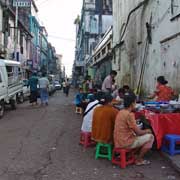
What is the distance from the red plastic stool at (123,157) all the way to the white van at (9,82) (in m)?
8.38

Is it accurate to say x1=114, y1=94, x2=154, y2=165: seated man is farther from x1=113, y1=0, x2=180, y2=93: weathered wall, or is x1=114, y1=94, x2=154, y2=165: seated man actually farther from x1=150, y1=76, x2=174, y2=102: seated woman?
x1=113, y1=0, x2=180, y2=93: weathered wall

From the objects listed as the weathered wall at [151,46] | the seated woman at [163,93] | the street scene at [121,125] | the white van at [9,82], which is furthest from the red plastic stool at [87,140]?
the white van at [9,82]

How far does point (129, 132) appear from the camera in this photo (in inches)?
287

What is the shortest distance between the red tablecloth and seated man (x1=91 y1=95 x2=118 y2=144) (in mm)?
881

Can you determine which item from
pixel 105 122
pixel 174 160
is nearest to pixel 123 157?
pixel 105 122

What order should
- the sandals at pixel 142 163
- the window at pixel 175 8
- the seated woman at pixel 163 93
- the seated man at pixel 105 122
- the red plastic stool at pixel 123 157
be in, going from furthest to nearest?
the window at pixel 175 8, the seated woman at pixel 163 93, the seated man at pixel 105 122, the sandals at pixel 142 163, the red plastic stool at pixel 123 157

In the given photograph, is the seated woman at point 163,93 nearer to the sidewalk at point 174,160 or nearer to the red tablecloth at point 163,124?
the red tablecloth at point 163,124

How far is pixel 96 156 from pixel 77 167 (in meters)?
0.78

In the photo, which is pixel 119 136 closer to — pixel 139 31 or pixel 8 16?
pixel 139 31

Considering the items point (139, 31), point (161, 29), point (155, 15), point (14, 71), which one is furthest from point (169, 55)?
point (14, 71)

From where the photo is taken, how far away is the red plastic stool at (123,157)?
7.31 metres

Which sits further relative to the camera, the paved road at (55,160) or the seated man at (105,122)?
the seated man at (105,122)

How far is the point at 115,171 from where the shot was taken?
714 cm

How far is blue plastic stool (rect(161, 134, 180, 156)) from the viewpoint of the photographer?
309 inches
